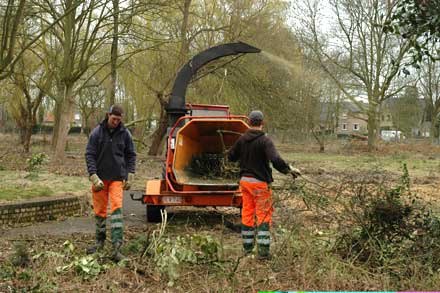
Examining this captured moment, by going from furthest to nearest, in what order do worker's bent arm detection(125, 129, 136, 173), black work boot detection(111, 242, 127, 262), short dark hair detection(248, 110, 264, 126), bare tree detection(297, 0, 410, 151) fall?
bare tree detection(297, 0, 410, 151), worker's bent arm detection(125, 129, 136, 173), short dark hair detection(248, 110, 264, 126), black work boot detection(111, 242, 127, 262)

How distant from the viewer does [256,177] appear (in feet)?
19.1

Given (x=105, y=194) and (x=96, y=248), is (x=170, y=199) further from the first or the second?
(x=96, y=248)

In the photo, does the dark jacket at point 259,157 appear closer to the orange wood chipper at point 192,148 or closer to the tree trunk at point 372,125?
the orange wood chipper at point 192,148

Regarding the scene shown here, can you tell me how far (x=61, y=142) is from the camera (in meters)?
20.3

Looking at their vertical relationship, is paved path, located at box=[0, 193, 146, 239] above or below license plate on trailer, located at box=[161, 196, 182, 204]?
below

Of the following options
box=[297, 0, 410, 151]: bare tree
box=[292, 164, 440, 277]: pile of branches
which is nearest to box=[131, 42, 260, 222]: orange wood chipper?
box=[292, 164, 440, 277]: pile of branches

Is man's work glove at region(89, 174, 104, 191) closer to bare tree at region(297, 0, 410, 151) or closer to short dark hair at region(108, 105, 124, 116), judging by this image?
short dark hair at region(108, 105, 124, 116)

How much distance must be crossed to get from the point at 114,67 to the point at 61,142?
3675 millimetres

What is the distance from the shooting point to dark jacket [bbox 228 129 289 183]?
574 centimetres

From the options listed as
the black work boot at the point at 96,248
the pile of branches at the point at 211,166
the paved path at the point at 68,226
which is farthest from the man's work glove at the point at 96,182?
the pile of branches at the point at 211,166

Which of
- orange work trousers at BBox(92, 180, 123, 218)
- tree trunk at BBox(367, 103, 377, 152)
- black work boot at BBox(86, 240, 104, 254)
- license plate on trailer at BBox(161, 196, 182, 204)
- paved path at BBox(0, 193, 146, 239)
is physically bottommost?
paved path at BBox(0, 193, 146, 239)

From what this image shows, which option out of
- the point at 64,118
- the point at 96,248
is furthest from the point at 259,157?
the point at 64,118

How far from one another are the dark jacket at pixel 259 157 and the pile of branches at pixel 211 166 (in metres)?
2.73

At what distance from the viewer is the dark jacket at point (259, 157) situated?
5.74 m
